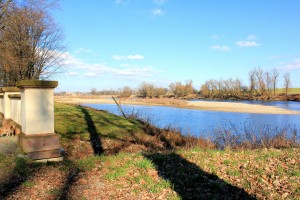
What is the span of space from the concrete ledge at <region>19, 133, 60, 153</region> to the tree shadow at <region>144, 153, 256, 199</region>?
2.28m

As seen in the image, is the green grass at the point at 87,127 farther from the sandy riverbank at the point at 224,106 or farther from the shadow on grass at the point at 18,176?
the sandy riverbank at the point at 224,106

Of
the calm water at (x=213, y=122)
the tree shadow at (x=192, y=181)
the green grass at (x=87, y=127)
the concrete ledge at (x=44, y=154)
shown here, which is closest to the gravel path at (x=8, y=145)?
the concrete ledge at (x=44, y=154)

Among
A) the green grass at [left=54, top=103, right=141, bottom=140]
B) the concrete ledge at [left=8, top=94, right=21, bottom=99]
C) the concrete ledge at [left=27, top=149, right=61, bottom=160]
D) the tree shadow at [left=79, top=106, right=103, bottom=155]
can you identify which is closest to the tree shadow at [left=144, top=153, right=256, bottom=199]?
the concrete ledge at [left=27, top=149, right=61, bottom=160]

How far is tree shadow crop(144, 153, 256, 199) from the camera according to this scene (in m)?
4.65

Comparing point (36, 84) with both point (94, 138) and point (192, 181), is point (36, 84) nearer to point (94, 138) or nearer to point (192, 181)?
point (192, 181)

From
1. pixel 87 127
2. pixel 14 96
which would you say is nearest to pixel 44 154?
pixel 14 96

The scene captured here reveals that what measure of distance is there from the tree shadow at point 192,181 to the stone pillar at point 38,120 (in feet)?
7.85

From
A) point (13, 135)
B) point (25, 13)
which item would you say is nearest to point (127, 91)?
point (25, 13)

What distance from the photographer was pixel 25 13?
17.3m

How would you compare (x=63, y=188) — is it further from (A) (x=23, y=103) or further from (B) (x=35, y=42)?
(B) (x=35, y=42)

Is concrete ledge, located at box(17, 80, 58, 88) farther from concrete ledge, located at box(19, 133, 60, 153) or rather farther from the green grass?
the green grass

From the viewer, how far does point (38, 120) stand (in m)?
6.59

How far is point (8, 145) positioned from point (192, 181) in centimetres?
468

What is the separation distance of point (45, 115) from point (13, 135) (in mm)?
2444
